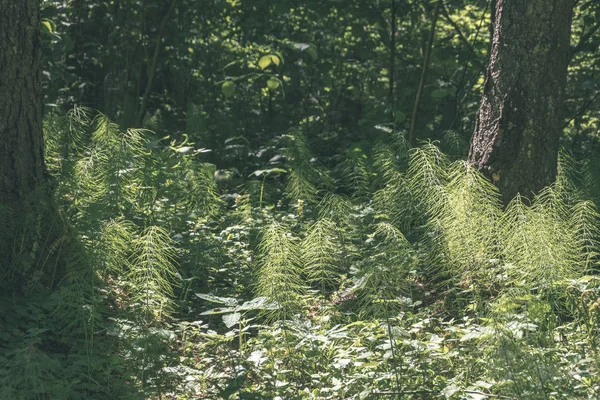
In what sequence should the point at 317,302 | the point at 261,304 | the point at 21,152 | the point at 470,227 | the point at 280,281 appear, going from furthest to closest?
the point at 317,302 < the point at 21,152 < the point at 470,227 < the point at 280,281 < the point at 261,304

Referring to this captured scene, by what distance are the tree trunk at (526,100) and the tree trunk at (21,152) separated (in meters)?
2.76

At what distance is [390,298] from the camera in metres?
3.59

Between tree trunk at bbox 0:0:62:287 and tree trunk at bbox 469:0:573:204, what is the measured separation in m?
2.76

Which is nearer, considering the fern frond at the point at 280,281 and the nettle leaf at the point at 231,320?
the nettle leaf at the point at 231,320

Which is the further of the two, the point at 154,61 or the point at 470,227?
the point at 154,61

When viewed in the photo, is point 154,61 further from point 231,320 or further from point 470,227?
point 231,320

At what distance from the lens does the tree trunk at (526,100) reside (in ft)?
15.2

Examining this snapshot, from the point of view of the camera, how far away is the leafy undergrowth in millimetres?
3154

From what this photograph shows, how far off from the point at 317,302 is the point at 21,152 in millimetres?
1911

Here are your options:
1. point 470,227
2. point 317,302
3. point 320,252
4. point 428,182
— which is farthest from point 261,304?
point 428,182

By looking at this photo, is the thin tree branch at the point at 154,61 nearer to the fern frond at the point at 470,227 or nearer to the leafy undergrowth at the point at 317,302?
the leafy undergrowth at the point at 317,302

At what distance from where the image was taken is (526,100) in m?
4.66

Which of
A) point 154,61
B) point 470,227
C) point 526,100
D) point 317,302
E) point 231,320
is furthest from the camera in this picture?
point 154,61

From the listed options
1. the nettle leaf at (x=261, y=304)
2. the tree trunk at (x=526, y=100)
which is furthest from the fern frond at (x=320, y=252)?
the tree trunk at (x=526, y=100)
